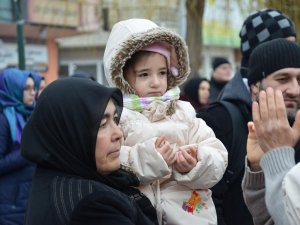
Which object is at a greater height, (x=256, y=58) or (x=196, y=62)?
(x=256, y=58)

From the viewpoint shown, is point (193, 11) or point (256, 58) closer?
point (256, 58)

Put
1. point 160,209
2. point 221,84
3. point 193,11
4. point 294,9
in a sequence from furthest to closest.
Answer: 1. point 193,11
2. point 221,84
3. point 294,9
4. point 160,209

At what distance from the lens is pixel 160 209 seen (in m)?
2.68

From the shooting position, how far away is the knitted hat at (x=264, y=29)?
3758 millimetres

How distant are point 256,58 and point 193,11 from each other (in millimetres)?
6602

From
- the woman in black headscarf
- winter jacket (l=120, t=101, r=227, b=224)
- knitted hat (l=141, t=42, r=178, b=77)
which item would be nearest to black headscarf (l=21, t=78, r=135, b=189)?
the woman in black headscarf

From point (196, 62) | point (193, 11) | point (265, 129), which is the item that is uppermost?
point (265, 129)

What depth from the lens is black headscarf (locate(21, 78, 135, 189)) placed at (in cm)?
223

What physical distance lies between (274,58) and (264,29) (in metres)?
0.68

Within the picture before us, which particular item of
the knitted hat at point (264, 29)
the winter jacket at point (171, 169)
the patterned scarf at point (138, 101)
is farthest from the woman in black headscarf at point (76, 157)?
the knitted hat at point (264, 29)

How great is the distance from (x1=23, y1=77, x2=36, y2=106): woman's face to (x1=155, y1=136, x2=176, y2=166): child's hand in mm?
2737

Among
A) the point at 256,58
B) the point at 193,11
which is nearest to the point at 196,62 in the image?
the point at 193,11

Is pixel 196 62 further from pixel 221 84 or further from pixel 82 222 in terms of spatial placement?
pixel 82 222

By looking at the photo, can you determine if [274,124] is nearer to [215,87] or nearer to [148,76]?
[148,76]
